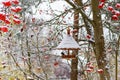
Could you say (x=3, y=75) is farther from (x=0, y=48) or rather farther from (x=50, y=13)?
(x=50, y=13)

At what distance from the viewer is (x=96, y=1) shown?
349 centimetres

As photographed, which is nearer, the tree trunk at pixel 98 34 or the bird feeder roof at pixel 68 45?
the tree trunk at pixel 98 34

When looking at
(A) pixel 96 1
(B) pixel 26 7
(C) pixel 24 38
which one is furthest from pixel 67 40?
(C) pixel 24 38

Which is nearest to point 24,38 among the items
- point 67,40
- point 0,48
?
point 0,48

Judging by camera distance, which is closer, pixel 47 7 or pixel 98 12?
pixel 98 12

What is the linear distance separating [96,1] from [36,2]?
112 inches

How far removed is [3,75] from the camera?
4051 millimetres

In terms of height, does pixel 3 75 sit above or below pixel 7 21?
below

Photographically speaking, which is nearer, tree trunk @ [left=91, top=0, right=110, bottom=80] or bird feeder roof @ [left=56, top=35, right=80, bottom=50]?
tree trunk @ [left=91, top=0, right=110, bottom=80]

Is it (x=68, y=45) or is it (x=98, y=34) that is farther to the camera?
(x=68, y=45)

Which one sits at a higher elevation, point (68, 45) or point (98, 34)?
point (98, 34)

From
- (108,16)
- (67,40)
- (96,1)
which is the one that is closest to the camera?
(96,1)

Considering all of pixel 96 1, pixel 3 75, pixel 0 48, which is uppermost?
pixel 96 1

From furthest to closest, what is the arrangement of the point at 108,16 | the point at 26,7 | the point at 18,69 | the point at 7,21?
the point at 26,7 → the point at 108,16 → the point at 18,69 → the point at 7,21
